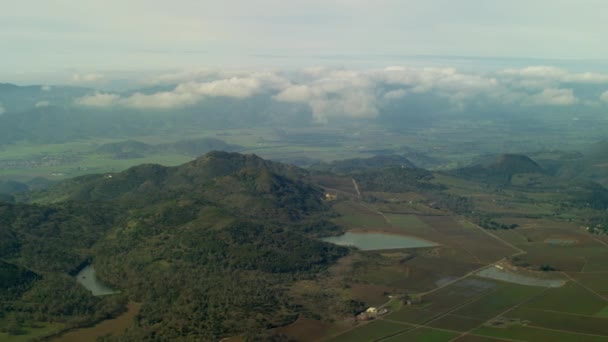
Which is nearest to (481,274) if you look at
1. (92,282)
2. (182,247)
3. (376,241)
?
(376,241)

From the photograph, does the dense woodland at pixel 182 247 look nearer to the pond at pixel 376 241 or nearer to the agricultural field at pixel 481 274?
the pond at pixel 376 241

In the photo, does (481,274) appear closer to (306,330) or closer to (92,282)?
(306,330)

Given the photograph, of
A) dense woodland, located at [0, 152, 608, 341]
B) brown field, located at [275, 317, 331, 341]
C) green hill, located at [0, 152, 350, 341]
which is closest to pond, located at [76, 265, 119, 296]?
dense woodland, located at [0, 152, 608, 341]

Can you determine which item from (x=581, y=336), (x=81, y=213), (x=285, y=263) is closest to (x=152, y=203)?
(x=81, y=213)

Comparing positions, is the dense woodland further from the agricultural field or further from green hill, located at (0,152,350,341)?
the agricultural field

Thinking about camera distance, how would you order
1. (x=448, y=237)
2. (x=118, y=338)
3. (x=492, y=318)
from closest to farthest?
(x=118, y=338) → (x=492, y=318) → (x=448, y=237)

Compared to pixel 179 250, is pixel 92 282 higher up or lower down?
lower down

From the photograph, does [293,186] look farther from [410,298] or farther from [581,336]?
[581,336]
